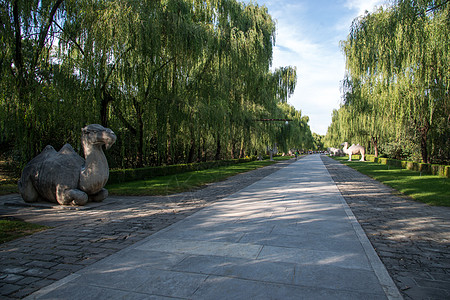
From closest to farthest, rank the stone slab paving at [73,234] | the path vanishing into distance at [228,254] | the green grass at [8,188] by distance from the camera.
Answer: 1. the path vanishing into distance at [228,254]
2. the stone slab paving at [73,234]
3. the green grass at [8,188]

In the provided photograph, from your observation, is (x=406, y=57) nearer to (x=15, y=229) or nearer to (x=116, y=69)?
(x=116, y=69)

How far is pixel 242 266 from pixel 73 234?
322 centimetres

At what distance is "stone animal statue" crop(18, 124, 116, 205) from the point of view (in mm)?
7078

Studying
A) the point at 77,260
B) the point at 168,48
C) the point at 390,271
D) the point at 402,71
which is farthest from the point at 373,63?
the point at 77,260

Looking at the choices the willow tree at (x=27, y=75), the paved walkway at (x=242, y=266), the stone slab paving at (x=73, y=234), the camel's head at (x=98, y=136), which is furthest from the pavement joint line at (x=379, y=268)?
the willow tree at (x=27, y=75)

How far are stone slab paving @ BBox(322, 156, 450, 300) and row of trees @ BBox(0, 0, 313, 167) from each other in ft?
28.8

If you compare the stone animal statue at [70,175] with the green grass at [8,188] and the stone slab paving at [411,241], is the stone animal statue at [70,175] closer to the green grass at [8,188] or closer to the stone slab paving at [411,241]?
the green grass at [8,188]

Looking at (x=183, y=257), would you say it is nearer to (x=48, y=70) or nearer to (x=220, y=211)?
(x=220, y=211)

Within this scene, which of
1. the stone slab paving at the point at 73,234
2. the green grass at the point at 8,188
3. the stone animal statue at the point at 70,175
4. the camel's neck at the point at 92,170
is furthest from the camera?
the green grass at the point at 8,188

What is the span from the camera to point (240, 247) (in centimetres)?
420

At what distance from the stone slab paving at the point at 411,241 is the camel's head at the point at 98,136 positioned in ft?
20.0

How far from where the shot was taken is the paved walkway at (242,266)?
2.87 m

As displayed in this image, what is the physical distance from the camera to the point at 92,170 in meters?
7.20

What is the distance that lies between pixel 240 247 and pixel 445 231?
3.91 metres
